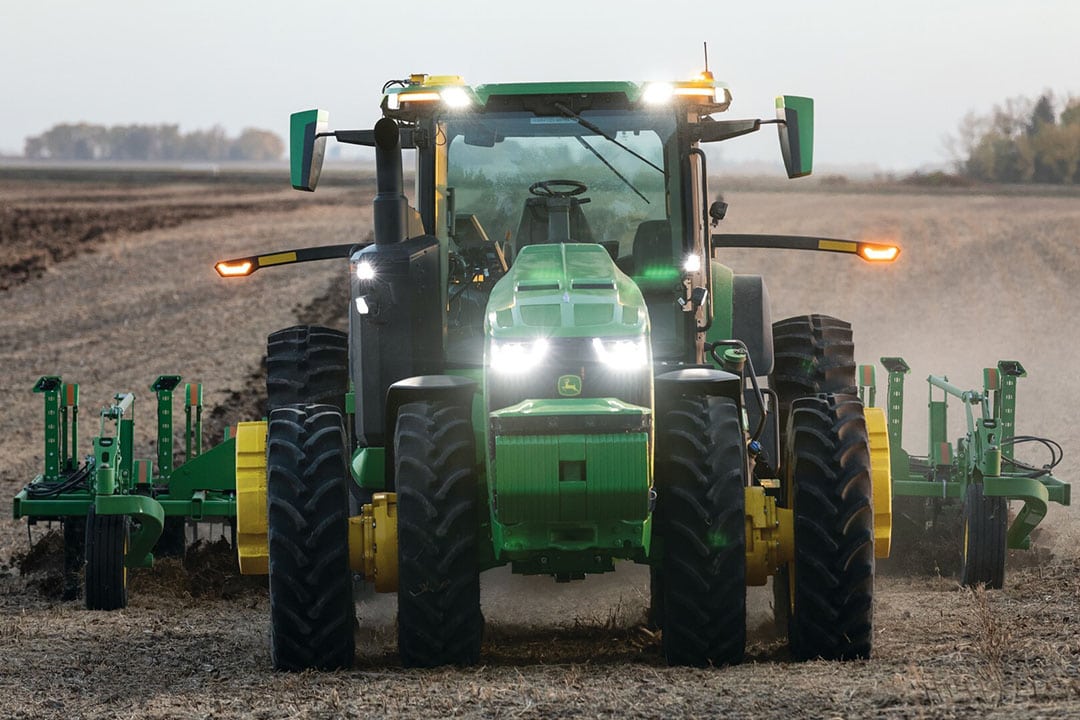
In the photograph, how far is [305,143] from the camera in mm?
7984

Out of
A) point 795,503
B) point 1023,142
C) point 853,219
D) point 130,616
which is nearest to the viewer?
point 795,503

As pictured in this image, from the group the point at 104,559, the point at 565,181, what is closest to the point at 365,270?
the point at 565,181

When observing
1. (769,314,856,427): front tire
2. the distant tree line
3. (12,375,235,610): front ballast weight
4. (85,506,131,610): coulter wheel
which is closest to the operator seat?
(769,314,856,427): front tire

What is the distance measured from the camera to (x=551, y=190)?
8.20 m

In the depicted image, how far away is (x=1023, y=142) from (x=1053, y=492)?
7964 cm

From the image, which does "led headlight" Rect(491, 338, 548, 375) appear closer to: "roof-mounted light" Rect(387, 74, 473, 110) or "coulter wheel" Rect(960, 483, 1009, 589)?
"roof-mounted light" Rect(387, 74, 473, 110)

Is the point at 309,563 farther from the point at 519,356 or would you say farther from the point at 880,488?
the point at 880,488

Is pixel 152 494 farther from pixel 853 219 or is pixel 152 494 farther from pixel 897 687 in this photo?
pixel 853 219

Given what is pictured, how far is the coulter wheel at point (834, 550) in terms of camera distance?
7.12 meters

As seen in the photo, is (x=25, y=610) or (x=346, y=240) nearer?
(x=25, y=610)

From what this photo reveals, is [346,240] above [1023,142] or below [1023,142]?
below

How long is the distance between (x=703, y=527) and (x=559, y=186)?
218cm

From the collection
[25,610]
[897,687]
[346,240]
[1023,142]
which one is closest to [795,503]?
[897,687]

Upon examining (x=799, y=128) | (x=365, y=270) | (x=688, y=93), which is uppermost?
(x=688, y=93)
